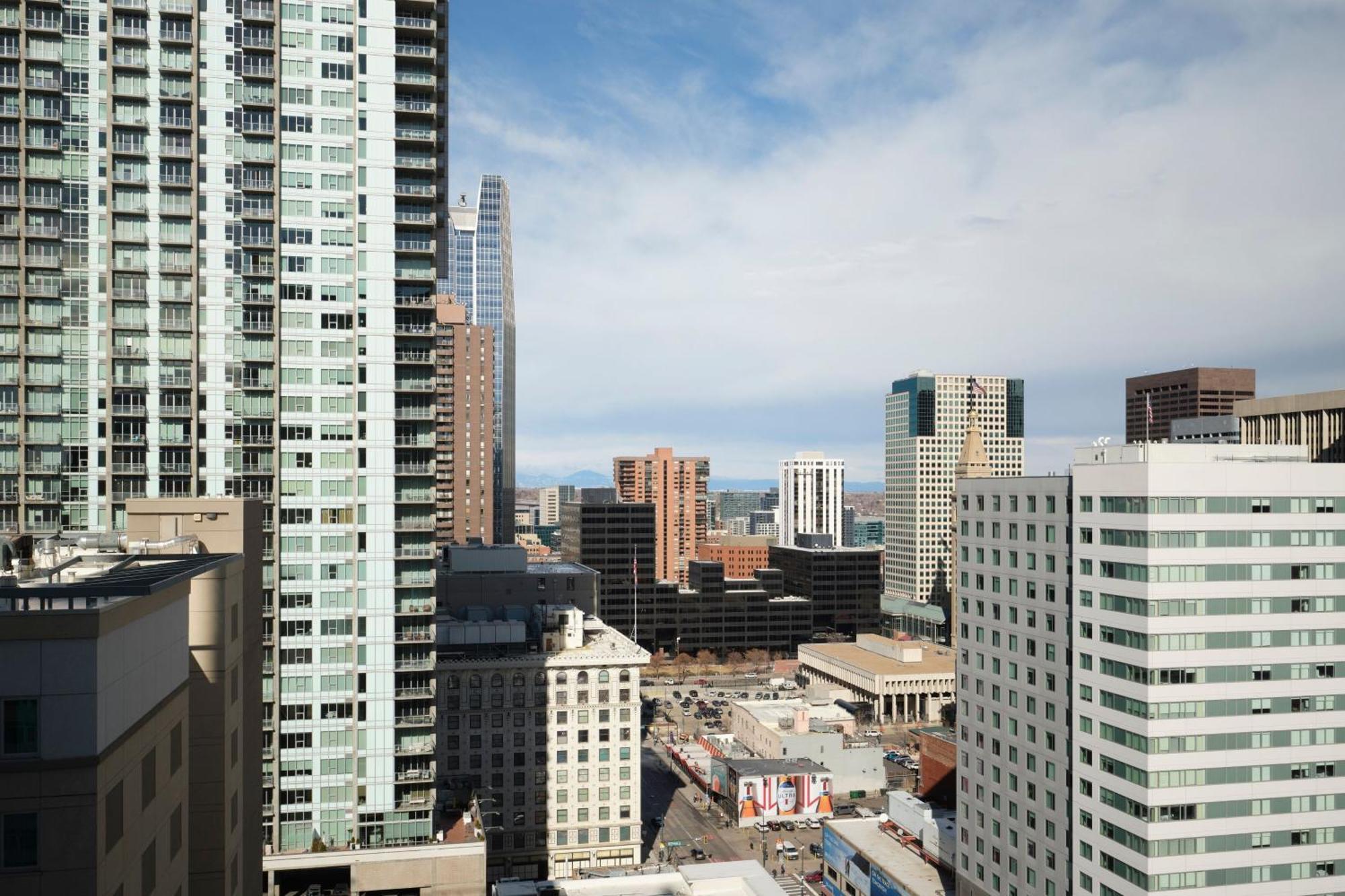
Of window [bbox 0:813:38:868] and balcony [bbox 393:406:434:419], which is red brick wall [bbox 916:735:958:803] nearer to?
balcony [bbox 393:406:434:419]

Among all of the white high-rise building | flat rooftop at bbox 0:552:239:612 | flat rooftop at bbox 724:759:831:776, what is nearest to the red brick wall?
flat rooftop at bbox 724:759:831:776

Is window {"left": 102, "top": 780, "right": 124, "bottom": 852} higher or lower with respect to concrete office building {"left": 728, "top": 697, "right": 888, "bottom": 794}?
higher

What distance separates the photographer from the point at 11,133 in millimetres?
84688

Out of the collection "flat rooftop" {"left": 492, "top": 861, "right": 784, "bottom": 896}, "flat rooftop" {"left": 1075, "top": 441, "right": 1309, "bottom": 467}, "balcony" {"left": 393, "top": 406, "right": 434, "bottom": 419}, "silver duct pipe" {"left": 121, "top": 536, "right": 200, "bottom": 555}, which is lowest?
"flat rooftop" {"left": 492, "top": 861, "right": 784, "bottom": 896}

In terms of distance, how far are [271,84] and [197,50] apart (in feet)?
22.7

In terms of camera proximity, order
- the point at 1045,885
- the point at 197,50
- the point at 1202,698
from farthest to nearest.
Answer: the point at 197,50, the point at 1045,885, the point at 1202,698

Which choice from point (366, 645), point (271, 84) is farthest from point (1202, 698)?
point (271, 84)

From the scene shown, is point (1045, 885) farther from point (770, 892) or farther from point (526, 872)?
point (526, 872)

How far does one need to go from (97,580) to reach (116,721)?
594 cm

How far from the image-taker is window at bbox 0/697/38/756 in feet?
72.4

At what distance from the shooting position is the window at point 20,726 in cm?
2208

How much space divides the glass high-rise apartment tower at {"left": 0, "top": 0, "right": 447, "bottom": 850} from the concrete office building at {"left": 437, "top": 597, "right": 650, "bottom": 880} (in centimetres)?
3596

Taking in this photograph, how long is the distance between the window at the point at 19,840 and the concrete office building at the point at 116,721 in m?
0.03

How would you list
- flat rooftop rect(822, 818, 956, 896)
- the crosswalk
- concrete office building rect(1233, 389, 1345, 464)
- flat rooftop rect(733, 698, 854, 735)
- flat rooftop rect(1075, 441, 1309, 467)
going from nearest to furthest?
flat rooftop rect(1075, 441, 1309, 467) < concrete office building rect(1233, 389, 1345, 464) < flat rooftop rect(822, 818, 956, 896) < the crosswalk < flat rooftop rect(733, 698, 854, 735)
